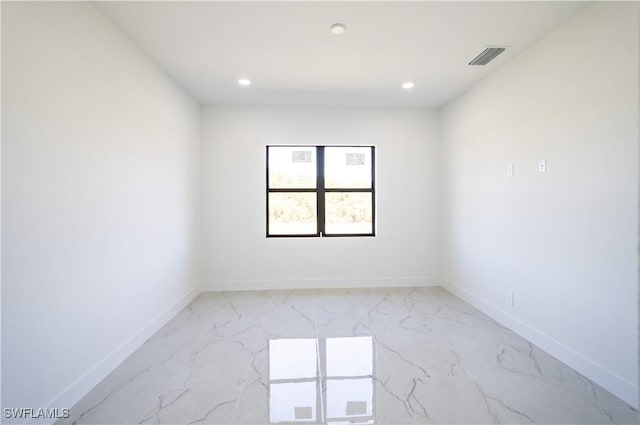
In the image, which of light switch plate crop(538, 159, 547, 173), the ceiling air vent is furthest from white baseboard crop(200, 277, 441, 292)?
the ceiling air vent

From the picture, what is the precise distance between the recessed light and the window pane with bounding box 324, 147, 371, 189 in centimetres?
187

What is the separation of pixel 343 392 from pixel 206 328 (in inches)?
60.3

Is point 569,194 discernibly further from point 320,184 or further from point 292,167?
point 292,167

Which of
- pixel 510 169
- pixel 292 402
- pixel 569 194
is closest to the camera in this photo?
pixel 292 402

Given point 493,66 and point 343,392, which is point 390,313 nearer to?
point 343,392

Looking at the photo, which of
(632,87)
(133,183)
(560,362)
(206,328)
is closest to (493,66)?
(632,87)

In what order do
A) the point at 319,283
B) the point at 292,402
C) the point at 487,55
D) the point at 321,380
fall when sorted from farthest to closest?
1. the point at 319,283
2. the point at 487,55
3. the point at 321,380
4. the point at 292,402

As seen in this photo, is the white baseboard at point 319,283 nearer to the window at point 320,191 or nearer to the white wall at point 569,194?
the window at point 320,191

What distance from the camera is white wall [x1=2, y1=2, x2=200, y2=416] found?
1.36m

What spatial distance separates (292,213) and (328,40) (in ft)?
7.32

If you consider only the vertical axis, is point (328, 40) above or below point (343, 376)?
above

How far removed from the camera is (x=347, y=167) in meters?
3.99

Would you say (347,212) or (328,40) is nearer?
(328,40)

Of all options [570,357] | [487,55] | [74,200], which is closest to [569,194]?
[570,357]
